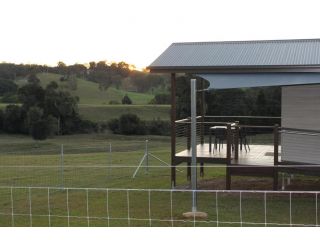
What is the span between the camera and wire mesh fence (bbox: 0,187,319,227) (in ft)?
30.9

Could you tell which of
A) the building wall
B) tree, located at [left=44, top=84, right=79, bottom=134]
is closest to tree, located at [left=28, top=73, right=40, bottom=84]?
tree, located at [left=44, top=84, right=79, bottom=134]

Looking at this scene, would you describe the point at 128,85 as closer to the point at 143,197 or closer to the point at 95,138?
the point at 95,138

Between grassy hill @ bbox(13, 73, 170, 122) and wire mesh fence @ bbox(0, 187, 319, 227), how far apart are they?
33.3 m

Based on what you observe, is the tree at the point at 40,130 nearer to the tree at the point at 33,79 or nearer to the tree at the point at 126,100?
the tree at the point at 33,79

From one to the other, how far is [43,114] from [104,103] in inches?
378

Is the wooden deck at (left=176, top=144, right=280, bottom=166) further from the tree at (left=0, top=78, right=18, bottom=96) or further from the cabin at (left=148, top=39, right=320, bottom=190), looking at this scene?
the tree at (left=0, top=78, right=18, bottom=96)

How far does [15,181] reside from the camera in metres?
15.5

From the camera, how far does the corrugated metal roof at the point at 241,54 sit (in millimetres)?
12008

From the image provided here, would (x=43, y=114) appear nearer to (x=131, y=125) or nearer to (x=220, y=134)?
(x=131, y=125)

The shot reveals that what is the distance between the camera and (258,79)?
38.8ft

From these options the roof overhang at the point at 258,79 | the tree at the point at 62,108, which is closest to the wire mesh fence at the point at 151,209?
the roof overhang at the point at 258,79

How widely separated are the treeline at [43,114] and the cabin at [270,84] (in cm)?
3122

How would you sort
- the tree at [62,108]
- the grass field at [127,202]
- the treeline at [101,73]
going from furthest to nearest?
the treeline at [101,73]
the tree at [62,108]
the grass field at [127,202]

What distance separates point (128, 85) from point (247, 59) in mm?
46350
